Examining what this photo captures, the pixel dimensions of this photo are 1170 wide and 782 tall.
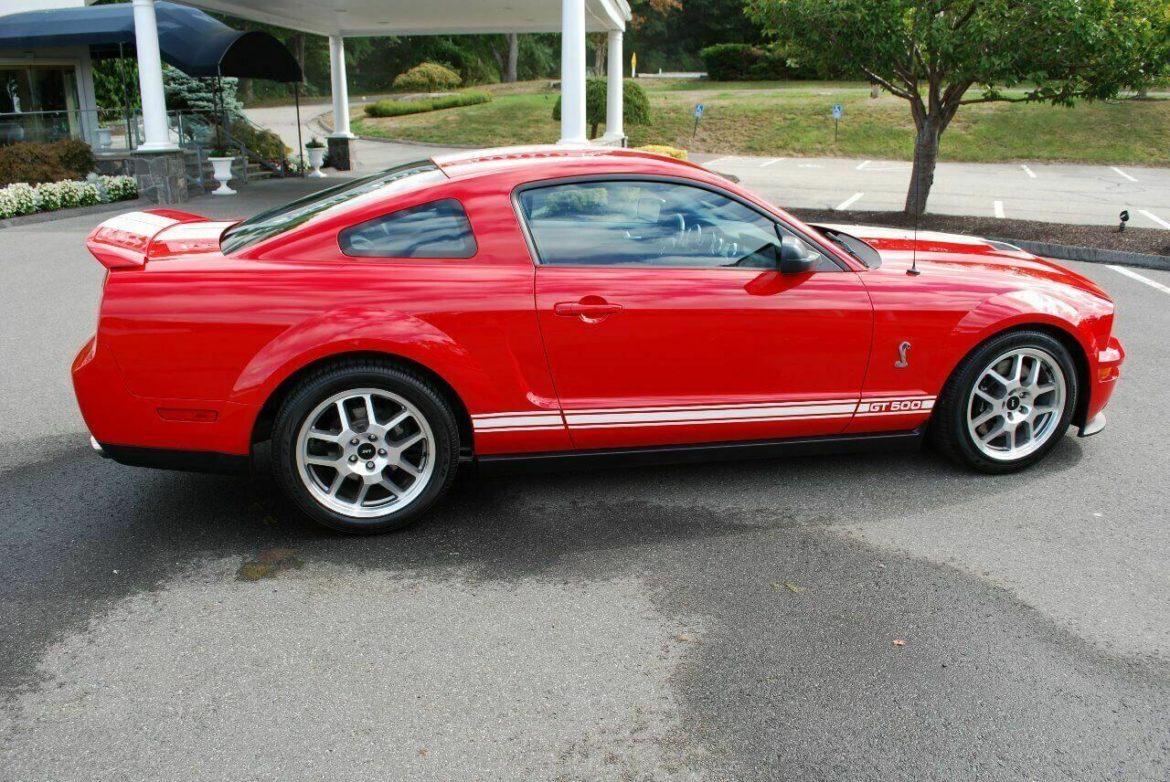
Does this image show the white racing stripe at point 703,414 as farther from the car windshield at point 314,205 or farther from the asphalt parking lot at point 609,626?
the car windshield at point 314,205

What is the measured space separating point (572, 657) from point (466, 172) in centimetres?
217

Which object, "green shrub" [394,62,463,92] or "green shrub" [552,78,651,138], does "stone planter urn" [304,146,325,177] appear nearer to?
"green shrub" [552,78,651,138]

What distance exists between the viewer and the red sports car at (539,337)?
3961mm

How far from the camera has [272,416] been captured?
4.10m

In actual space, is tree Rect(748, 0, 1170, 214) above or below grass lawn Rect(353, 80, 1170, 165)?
above

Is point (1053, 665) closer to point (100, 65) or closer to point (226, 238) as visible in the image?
point (226, 238)

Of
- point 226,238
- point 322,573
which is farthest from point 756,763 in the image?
point 226,238

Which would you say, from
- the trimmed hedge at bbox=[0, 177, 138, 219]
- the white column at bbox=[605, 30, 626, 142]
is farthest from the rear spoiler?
the white column at bbox=[605, 30, 626, 142]

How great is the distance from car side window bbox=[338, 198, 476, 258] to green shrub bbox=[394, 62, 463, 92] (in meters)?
48.9

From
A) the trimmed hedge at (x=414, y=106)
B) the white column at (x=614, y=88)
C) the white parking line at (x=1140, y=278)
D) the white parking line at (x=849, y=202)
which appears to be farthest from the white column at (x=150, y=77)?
the trimmed hedge at (x=414, y=106)

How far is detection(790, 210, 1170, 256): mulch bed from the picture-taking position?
1225cm

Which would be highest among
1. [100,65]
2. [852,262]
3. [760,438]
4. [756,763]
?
[100,65]

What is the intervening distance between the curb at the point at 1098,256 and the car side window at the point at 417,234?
8.54m

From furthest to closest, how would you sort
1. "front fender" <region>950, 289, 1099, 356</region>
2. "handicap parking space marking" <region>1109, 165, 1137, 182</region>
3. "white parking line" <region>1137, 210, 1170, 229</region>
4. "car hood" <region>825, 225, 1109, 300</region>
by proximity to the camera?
"handicap parking space marking" <region>1109, 165, 1137, 182</region> → "white parking line" <region>1137, 210, 1170, 229</region> → "car hood" <region>825, 225, 1109, 300</region> → "front fender" <region>950, 289, 1099, 356</region>
